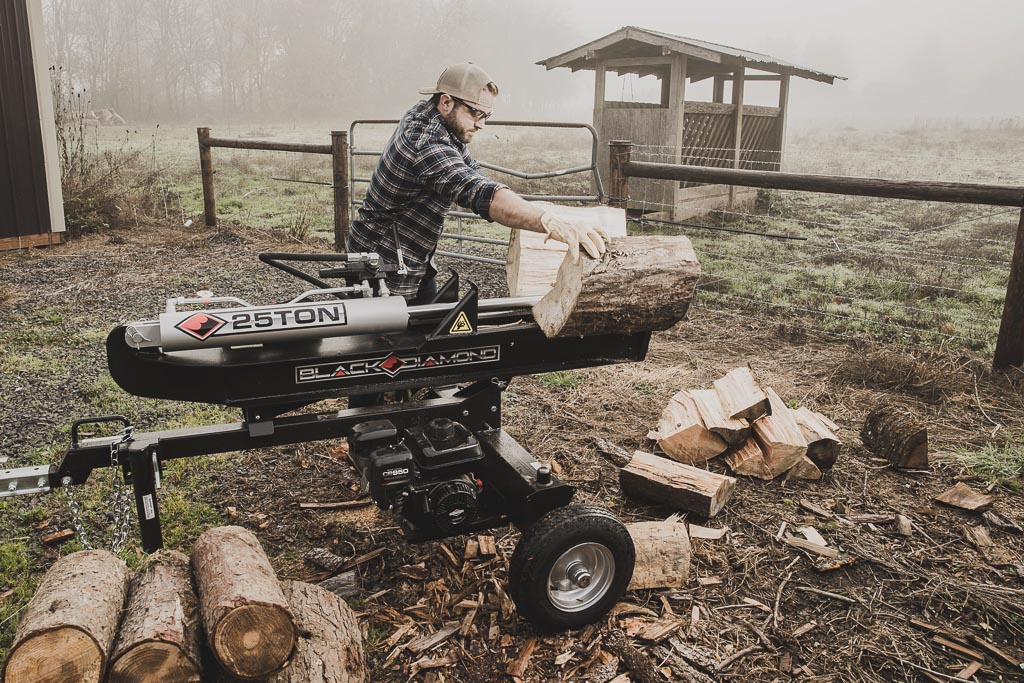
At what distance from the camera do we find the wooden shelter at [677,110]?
11.8 m

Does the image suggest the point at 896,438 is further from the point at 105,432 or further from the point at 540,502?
the point at 105,432

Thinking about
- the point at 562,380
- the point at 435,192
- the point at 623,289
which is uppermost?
the point at 435,192

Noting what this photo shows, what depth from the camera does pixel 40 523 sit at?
3.56 metres

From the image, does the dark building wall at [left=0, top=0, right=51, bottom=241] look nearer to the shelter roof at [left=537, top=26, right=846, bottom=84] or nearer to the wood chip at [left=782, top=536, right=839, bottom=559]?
the shelter roof at [left=537, top=26, right=846, bottom=84]

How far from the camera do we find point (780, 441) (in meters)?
4.06

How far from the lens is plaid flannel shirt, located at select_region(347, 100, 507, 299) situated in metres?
3.12

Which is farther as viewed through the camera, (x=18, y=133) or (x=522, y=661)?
(x=18, y=133)

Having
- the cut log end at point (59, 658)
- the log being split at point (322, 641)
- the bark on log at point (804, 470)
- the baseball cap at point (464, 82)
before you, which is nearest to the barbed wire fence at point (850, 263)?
the bark on log at point (804, 470)

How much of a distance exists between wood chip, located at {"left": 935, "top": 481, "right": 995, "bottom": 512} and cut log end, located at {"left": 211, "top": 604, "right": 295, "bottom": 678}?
3.38 meters

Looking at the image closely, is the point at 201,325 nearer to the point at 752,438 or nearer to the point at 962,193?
the point at 752,438

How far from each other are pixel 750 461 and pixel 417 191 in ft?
7.80

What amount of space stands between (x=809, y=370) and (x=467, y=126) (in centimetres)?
376

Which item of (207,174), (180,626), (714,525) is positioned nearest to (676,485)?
(714,525)

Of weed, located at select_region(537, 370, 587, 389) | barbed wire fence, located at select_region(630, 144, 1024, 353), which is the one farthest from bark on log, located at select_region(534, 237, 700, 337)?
barbed wire fence, located at select_region(630, 144, 1024, 353)
